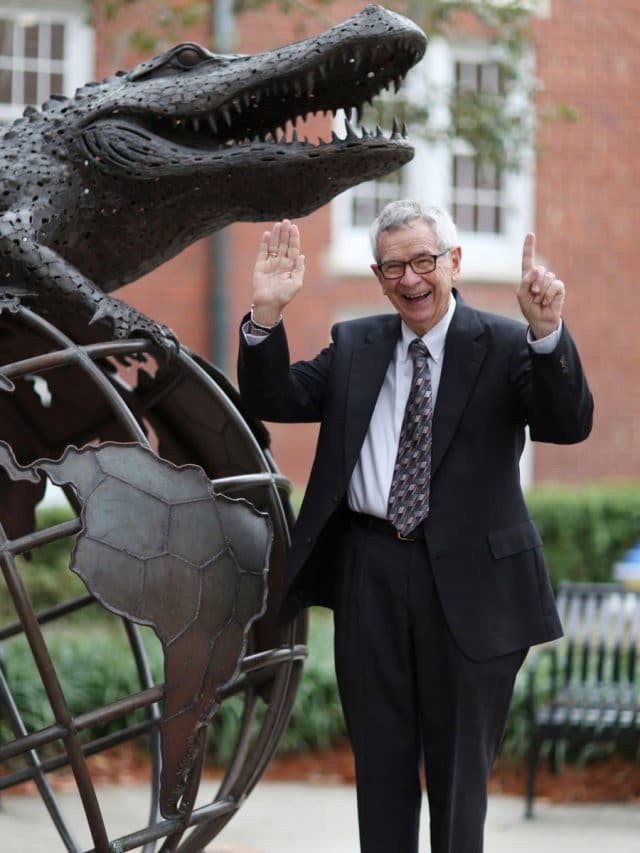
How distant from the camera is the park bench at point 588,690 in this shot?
5.34 m

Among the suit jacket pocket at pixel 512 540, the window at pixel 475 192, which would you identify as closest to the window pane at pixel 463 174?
the window at pixel 475 192

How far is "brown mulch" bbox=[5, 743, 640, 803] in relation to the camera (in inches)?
225

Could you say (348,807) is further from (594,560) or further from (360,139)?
(594,560)

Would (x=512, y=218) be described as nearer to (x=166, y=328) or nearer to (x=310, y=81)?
(x=310, y=81)

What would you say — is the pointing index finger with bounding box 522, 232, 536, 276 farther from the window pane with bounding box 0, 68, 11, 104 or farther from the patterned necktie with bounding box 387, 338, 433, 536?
the window pane with bounding box 0, 68, 11, 104

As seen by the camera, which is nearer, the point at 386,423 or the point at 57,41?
the point at 386,423

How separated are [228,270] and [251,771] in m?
7.80

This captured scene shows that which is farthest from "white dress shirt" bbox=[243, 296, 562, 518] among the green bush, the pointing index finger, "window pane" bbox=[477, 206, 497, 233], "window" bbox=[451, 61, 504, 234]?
"window pane" bbox=[477, 206, 497, 233]

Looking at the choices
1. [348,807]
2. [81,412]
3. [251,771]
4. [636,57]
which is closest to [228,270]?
[636,57]

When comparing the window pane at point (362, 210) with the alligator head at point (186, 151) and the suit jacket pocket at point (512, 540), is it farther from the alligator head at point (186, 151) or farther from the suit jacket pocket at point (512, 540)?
the suit jacket pocket at point (512, 540)

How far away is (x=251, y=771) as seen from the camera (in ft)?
10.8

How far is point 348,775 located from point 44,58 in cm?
743

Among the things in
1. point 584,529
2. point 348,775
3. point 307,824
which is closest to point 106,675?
point 348,775

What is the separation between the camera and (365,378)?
10.5 feet
